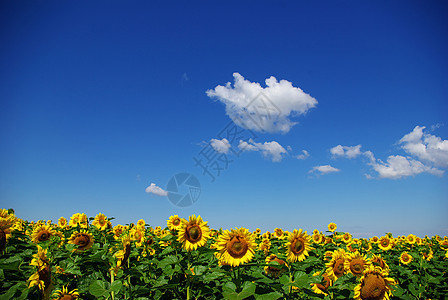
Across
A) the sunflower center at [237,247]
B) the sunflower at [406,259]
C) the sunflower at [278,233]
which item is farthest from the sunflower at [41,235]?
the sunflower at [406,259]

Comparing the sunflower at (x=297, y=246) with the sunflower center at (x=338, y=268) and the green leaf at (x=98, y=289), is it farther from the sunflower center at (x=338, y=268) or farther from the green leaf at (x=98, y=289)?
the green leaf at (x=98, y=289)

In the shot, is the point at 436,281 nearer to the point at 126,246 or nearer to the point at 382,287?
the point at 382,287

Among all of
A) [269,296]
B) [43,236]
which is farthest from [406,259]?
[43,236]

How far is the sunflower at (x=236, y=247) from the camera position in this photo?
450 cm

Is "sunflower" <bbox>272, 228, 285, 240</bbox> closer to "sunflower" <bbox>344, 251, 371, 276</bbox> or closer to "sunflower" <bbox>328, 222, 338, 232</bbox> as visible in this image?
"sunflower" <bbox>328, 222, 338, 232</bbox>

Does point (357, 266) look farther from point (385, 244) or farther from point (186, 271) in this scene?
point (385, 244)

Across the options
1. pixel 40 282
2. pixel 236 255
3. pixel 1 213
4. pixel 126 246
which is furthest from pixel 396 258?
pixel 1 213

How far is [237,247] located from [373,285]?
2.46 metres

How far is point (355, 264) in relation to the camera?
5.15 meters

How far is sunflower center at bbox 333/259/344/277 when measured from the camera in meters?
5.58

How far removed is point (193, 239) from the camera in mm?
5152

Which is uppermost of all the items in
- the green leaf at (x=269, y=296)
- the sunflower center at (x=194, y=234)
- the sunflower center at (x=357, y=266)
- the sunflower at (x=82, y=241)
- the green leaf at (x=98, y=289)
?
the sunflower at (x=82, y=241)

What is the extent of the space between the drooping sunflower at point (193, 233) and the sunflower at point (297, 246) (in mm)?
2012

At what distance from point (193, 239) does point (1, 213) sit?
3.92 m
